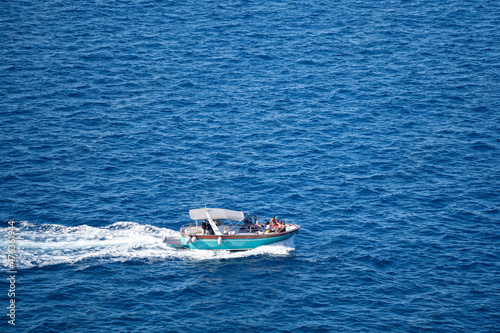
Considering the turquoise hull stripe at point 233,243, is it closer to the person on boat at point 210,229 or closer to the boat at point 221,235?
the boat at point 221,235

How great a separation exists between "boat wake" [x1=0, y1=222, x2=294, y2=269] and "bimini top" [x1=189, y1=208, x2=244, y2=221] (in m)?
3.31

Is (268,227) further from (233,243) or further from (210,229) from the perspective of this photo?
(210,229)

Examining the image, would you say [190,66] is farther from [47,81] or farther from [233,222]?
[233,222]

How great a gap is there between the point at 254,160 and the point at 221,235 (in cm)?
1957

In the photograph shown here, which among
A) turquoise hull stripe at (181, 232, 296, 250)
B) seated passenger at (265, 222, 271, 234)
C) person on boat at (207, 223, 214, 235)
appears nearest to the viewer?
turquoise hull stripe at (181, 232, 296, 250)

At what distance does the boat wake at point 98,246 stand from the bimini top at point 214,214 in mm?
3310

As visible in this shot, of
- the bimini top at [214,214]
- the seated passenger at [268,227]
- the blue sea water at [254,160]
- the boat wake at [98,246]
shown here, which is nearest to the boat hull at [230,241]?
the boat wake at [98,246]

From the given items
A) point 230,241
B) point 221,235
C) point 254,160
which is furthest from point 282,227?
point 254,160

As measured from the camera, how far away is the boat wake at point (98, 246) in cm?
5912

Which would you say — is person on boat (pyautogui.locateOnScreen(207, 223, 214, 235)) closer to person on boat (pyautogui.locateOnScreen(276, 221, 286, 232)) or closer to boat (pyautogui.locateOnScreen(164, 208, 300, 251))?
boat (pyautogui.locateOnScreen(164, 208, 300, 251))

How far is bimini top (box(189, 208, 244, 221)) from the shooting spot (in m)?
62.9

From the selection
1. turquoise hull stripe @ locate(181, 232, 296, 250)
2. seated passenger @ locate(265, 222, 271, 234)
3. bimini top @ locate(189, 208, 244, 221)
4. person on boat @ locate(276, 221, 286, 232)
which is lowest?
turquoise hull stripe @ locate(181, 232, 296, 250)

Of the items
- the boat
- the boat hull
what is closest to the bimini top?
the boat

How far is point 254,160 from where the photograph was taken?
7912 cm
